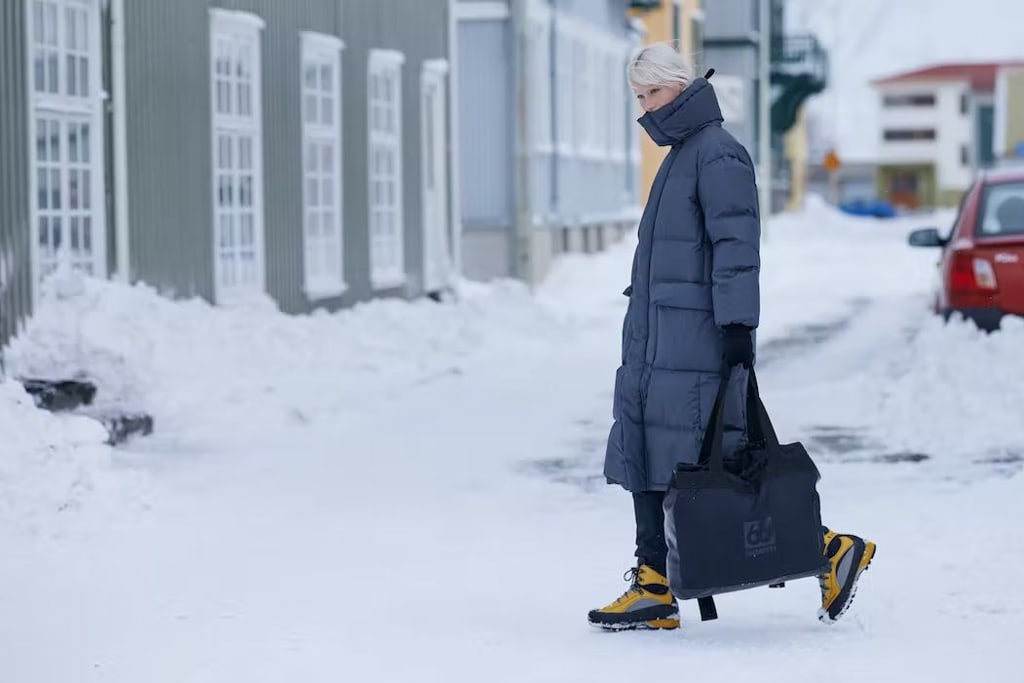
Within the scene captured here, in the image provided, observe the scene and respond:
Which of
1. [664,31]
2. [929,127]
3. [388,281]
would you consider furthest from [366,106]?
[929,127]

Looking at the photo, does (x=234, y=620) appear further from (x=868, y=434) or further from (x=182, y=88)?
(x=182, y=88)

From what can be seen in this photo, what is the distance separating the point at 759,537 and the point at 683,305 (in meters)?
0.75

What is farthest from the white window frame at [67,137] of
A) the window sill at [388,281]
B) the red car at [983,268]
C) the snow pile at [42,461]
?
the window sill at [388,281]

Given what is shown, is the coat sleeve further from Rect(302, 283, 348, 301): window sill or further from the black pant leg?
Rect(302, 283, 348, 301): window sill

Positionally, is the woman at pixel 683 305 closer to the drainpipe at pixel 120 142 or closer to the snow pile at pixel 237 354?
the snow pile at pixel 237 354

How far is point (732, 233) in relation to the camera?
6.52 metres

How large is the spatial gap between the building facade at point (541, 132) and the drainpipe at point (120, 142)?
11.2m

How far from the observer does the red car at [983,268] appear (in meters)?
13.3

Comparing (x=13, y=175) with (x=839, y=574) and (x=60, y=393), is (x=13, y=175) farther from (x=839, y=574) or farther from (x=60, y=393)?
(x=839, y=574)

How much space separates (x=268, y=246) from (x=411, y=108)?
198 inches

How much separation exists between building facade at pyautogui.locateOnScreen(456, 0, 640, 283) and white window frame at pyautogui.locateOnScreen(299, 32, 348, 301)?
5743 mm

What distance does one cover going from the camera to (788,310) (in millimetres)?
25234

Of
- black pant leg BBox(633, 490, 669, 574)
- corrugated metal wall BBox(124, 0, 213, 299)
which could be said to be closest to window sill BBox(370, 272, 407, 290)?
corrugated metal wall BBox(124, 0, 213, 299)

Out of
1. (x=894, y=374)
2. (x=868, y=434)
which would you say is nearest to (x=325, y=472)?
(x=868, y=434)
